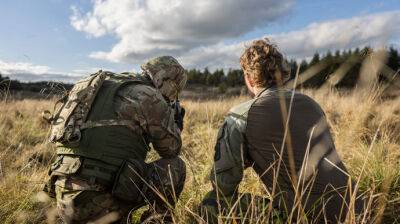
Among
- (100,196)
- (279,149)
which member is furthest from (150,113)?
(279,149)

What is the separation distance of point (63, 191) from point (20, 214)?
0.49 meters

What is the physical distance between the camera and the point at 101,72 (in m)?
3.13

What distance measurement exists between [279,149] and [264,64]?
55cm

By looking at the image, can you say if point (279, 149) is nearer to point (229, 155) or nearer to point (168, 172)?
point (229, 155)

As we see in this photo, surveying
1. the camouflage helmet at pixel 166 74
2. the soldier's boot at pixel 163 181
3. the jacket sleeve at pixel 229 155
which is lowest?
the soldier's boot at pixel 163 181

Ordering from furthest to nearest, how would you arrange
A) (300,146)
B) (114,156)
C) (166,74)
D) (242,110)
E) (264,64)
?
(166,74), (114,156), (264,64), (242,110), (300,146)

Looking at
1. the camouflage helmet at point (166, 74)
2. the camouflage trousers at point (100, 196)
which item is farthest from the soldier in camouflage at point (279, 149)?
the camouflage helmet at point (166, 74)

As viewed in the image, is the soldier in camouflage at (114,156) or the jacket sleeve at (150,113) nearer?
the soldier in camouflage at (114,156)

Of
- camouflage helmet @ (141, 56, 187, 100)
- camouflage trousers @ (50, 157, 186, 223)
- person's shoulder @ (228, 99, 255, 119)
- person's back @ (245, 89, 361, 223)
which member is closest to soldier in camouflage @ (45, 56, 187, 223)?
camouflage trousers @ (50, 157, 186, 223)

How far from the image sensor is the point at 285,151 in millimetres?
2566

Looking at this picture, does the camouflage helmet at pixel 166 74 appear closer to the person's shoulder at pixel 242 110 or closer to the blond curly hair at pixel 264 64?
the blond curly hair at pixel 264 64

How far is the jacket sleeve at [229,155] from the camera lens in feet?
8.70

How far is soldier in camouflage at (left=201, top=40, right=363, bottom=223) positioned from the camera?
2.50 meters

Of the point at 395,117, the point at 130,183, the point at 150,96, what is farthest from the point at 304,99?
the point at 395,117
